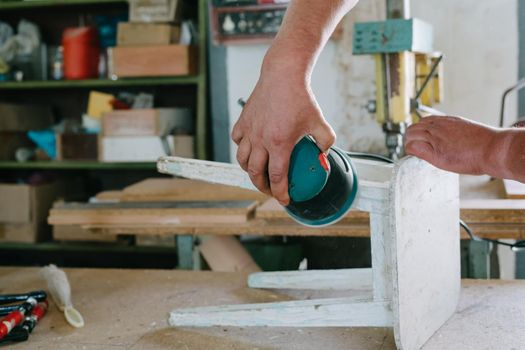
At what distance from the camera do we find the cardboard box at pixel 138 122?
2.86m

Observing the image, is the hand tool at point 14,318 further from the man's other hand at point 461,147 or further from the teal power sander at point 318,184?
the man's other hand at point 461,147

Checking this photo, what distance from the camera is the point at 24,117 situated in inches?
128

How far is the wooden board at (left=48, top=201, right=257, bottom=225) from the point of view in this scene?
67.8 inches

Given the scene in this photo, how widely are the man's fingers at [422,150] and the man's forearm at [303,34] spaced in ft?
0.71

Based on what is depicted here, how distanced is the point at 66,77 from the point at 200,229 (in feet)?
5.71

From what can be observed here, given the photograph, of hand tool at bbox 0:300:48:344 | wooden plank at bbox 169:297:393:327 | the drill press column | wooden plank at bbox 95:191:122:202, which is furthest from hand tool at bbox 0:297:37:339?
the drill press column

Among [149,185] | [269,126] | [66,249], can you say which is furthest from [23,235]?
[269,126]

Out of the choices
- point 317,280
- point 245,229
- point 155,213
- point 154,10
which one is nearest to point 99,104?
point 154,10

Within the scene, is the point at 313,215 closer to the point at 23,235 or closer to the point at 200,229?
the point at 200,229

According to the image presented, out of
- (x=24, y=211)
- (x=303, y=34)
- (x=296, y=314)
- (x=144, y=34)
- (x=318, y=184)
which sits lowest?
(x=24, y=211)

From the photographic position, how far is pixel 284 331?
108 cm

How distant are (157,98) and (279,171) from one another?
2567 millimetres

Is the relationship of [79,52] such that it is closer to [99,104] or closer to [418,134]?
[99,104]

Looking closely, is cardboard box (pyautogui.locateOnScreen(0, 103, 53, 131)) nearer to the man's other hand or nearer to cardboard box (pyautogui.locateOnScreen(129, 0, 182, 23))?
cardboard box (pyautogui.locateOnScreen(129, 0, 182, 23))
